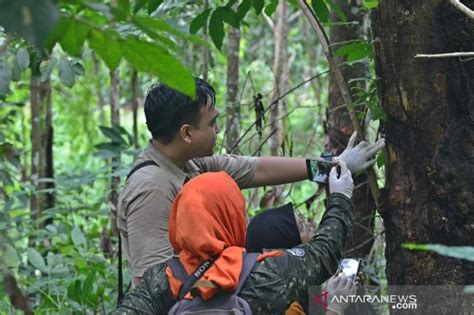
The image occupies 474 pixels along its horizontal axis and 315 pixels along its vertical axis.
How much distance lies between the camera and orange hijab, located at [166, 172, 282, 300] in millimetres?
2281

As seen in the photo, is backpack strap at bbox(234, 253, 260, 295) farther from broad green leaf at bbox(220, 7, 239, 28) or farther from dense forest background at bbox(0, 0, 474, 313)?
broad green leaf at bbox(220, 7, 239, 28)

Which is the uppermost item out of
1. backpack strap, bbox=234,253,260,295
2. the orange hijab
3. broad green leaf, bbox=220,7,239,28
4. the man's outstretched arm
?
broad green leaf, bbox=220,7,239,28

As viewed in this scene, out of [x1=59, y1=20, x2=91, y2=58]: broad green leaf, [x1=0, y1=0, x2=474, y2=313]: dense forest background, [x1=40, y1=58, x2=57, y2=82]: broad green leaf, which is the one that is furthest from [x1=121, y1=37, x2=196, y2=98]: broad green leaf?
[x1=40, y1=58, x2=57, y2=82]: broad green leaf

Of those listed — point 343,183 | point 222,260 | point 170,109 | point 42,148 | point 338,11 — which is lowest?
point 222,260

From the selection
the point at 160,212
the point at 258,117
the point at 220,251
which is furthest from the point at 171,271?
the point at 258,117

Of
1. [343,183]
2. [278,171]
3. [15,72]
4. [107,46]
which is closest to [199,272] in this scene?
[343,183]

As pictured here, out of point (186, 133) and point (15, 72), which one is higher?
point (15, 72)

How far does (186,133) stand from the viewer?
2.99m

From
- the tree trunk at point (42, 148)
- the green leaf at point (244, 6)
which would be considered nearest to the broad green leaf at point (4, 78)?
the green leaf at point (244, 6)

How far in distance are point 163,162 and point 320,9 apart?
820mm

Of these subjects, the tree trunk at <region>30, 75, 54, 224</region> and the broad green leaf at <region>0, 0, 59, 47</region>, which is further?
the tree trunk at <region>30, 75, 54, 224</region>

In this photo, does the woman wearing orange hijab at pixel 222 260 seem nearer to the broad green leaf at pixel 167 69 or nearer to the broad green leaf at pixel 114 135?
the broad green leaf at pixel 167 69

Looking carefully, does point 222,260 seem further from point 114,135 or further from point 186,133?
point 114,135

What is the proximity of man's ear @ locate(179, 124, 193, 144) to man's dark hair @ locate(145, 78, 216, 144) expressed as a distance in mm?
15
